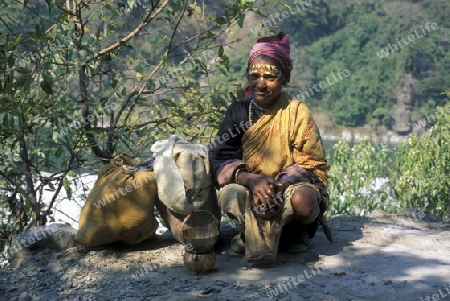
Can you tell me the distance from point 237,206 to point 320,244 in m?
0.77

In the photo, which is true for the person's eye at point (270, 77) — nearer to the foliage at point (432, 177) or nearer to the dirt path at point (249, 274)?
the dirt path at point (249, 274)

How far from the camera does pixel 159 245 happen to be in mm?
3896

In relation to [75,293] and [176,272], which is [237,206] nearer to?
[176,272]

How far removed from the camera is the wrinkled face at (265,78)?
3.52 meters

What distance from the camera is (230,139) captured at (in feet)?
12.0

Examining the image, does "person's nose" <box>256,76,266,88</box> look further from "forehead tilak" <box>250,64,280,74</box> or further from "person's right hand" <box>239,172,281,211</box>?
"person's right hand" <box>239,172,281,211</box>

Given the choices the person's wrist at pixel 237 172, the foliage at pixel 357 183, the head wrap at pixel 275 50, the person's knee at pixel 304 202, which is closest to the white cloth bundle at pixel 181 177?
the person's wrist at pixel 237 172

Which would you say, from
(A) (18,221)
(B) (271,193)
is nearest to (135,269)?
(B) (271,193)

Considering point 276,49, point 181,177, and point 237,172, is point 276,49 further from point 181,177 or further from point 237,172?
point 181,177

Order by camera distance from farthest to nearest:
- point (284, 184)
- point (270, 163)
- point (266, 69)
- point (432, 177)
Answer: point (432, 177) < point (270, 163) < point (266, 69) < point (284, 184)

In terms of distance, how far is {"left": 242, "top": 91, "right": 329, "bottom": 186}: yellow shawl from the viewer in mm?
3562

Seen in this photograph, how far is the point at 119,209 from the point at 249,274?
2.89 feet

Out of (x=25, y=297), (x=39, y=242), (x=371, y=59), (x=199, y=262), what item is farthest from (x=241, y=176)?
(x=371, y=59)

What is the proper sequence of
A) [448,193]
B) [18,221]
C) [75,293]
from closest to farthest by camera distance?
[75,293]
[18,221]
[448,193]
